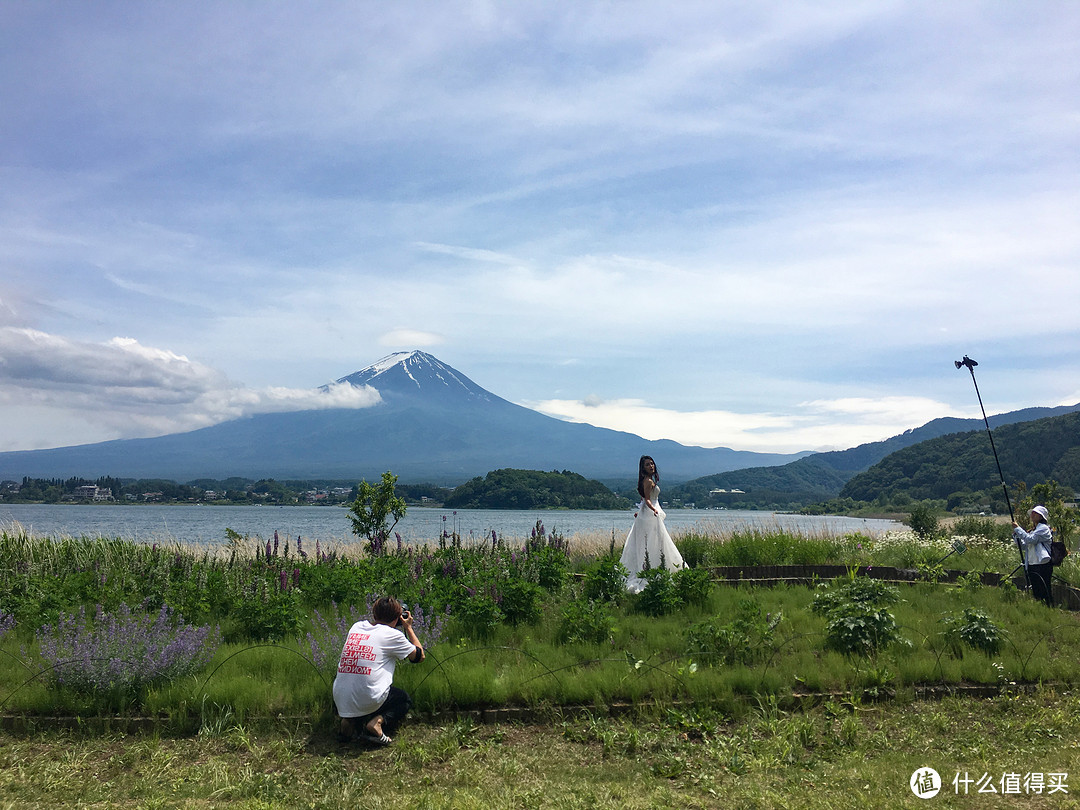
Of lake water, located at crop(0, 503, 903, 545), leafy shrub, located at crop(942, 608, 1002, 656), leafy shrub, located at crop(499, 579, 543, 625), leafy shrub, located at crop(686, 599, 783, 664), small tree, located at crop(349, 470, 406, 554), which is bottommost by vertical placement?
lake water, located at crop(0, 503, 903, 545)

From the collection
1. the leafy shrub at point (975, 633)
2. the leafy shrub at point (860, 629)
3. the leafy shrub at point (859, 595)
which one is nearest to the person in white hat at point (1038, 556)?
the leafy shrub at point (859, 595)

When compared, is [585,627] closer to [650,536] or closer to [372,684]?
[372,684]

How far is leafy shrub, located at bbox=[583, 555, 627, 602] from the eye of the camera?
9906 millimetres

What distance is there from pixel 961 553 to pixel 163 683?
1492cm

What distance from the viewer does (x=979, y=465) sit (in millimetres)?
62906

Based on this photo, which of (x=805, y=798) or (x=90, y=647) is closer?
(x=805, y=798)

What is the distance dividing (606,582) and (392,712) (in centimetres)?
458

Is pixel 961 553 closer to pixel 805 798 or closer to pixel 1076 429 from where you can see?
pixel 805 798

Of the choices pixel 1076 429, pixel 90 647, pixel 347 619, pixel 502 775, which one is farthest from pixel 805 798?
pixel 1076 429

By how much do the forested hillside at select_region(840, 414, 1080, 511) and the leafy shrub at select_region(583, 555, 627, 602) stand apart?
49282 mm

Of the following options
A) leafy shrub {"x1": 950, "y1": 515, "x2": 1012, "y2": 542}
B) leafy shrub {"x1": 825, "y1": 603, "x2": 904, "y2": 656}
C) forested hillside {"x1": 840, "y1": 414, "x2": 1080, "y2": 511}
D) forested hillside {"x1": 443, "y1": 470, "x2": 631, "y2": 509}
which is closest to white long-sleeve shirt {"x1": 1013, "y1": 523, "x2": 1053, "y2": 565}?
leafy shrub {"x1": 825, "y1": 603, "x2": 904, "y2": 656}

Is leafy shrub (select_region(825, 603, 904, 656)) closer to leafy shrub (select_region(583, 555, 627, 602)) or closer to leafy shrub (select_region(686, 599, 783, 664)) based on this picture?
leafy shrub (select_region(686, 599, 783, 664))

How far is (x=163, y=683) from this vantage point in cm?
645

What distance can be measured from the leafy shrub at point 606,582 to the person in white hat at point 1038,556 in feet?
18.3
